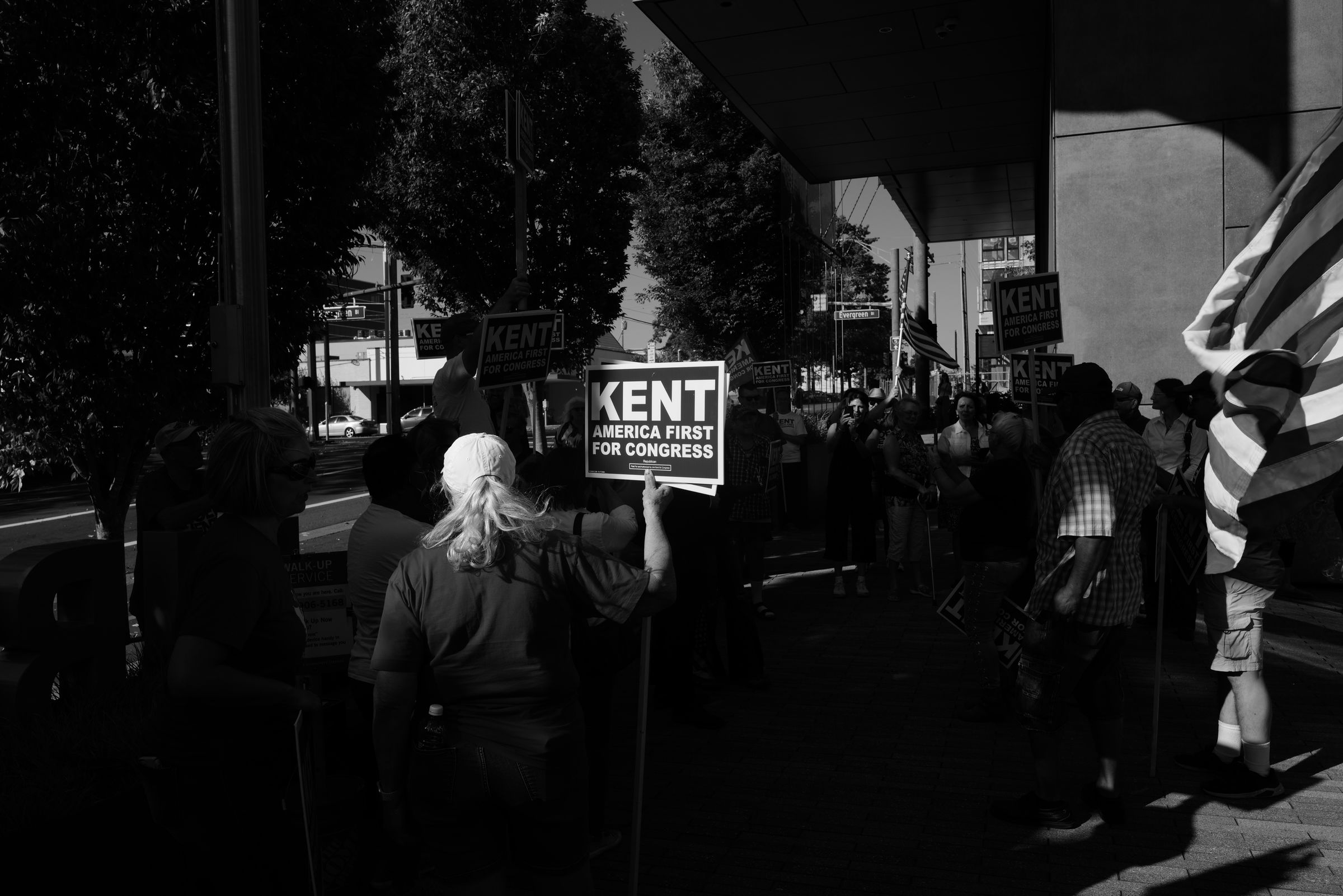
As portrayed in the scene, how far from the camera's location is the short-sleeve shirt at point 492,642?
9.54ft

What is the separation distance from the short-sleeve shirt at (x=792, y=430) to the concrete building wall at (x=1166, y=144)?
14.9 ft

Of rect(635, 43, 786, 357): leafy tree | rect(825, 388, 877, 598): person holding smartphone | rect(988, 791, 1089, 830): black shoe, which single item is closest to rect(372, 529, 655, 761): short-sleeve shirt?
rect(988, 791, 1089, 830): black shoe

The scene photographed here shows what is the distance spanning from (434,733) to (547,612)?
0.44 m

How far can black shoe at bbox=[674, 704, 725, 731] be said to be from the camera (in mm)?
6410

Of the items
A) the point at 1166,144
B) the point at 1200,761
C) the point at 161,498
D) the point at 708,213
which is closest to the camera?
the point at 1200,761

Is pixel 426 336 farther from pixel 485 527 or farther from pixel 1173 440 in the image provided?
pixel 485 527

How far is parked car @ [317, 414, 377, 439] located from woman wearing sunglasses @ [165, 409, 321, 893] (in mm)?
58286

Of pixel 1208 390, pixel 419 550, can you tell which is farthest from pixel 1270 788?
pixel 419 550

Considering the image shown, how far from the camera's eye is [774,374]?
16.1 metres

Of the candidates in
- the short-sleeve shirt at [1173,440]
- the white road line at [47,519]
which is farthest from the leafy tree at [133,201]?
the white road line at [47,519]

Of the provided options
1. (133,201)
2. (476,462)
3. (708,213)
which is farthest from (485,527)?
(708,213)

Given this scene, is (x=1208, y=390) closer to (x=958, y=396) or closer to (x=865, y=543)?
(x=958, y=396)

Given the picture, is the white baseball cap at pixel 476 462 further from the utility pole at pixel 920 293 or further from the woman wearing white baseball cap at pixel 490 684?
the utility pole at pixel 920 293

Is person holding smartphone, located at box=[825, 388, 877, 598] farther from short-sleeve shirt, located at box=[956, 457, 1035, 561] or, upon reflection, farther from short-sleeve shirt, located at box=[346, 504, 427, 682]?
short-sleeve shirt, located at box=[346, 504, 427, 682]
